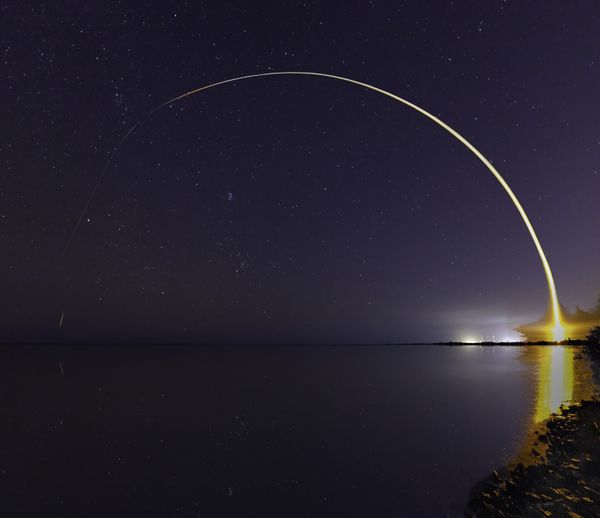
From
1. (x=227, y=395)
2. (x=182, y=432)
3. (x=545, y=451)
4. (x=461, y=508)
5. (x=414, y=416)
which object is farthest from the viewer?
(x=227, y=395)

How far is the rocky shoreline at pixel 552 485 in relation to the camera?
36.3 ft

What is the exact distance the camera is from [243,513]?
13.7 m

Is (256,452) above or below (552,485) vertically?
below

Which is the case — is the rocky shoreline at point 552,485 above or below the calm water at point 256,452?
above

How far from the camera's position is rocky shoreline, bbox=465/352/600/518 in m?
11.1

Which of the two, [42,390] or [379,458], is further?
[42,390]

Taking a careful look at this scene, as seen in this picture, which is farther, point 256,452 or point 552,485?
point 256,452

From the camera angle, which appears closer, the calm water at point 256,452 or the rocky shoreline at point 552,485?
the rocky shoreline at point 552,485

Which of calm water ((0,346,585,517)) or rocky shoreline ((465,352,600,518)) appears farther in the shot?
calm water ((0,346,585,517))

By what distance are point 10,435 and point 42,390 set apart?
Answer: 87.1 feet

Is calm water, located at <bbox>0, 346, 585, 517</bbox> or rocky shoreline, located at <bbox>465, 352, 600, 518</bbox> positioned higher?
rocky shoreline, located at <bbox>465, 352, 600, 518</bbox>

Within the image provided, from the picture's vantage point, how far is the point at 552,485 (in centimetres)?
1274

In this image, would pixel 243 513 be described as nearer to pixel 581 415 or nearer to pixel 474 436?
pixel 474 436

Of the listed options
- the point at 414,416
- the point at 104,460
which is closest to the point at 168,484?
the point at 104,460
